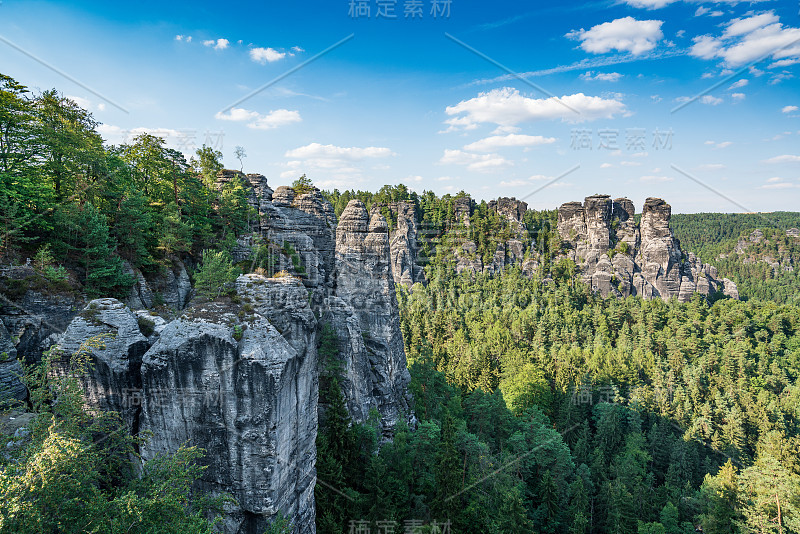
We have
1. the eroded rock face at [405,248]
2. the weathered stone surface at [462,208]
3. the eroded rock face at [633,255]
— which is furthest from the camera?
the weathered stone surface at [462,208]

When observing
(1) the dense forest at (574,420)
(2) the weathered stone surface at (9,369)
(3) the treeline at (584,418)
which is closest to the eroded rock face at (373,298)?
(1) the dense forest at (574,420)

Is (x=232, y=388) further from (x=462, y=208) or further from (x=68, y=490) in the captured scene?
(x=462, y=208)

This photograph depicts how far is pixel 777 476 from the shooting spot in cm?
2208

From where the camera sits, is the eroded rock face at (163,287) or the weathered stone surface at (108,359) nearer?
the weathered stone surface at (108,359)

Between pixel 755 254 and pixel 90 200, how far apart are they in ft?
578

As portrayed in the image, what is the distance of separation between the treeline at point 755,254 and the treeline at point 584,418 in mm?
54867

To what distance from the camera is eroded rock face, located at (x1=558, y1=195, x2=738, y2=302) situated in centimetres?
7462

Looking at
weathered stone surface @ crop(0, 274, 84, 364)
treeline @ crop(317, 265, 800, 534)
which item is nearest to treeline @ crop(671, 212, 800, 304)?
treeline @ crop(317, 265, 800, 534)

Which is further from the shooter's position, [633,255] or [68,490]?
[633,255]

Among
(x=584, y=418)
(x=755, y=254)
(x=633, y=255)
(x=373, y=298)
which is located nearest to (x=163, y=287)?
(x=373, y=298)

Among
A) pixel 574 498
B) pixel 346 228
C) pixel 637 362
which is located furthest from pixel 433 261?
pixel 574 498

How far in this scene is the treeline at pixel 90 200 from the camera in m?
16.2

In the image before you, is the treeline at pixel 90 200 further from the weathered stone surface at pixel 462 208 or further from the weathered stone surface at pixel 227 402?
the weathered stone surface at pixel 462 208

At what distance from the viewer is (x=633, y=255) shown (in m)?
79.2
